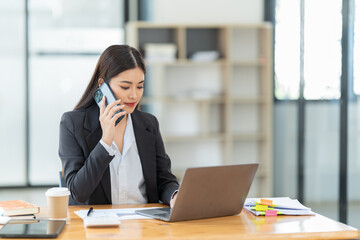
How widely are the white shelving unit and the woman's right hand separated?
11.4ft

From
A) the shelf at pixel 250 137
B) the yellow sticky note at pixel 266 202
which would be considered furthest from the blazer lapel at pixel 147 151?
the shelf at pixel 250 137

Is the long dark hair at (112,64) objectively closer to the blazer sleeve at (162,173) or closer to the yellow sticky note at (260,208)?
the blazer sleeve at (162,173)

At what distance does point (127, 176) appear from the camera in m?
2.63

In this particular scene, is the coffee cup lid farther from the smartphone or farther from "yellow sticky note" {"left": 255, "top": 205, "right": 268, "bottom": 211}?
"yellow sticky note" {"left": 255, "top": 205, "right": 268, "bottom": 211}

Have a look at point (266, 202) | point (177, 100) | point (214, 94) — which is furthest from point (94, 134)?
point (214, 94)

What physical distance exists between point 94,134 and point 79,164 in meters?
0.16

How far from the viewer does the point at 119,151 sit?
2.66m

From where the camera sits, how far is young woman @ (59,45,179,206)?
247 centimetres

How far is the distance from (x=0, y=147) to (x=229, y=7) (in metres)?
3.05

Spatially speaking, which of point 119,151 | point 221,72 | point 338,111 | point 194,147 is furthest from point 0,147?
point 119,151

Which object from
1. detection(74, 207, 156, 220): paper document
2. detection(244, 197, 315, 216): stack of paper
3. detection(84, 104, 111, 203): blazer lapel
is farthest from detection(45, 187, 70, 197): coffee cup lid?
detection(244, 197, 315, 216): stack of paper

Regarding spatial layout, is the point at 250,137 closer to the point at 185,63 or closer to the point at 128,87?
the point at 185,63

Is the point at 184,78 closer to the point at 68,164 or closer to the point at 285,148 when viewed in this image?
the point at 285,148

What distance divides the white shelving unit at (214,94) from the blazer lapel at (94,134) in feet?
10.9
